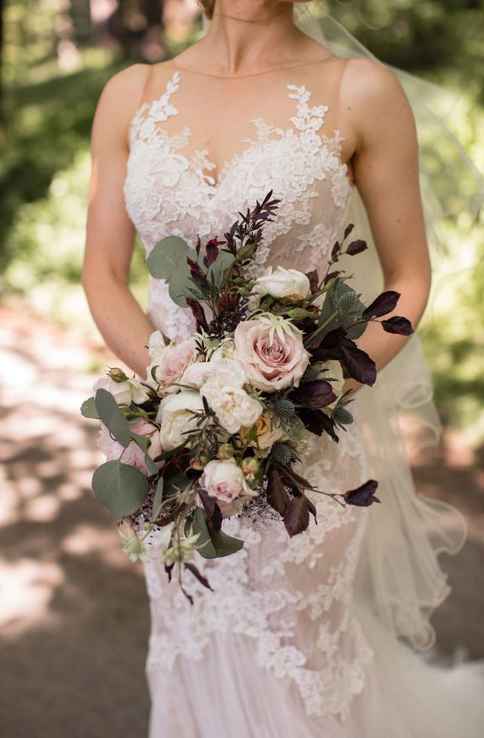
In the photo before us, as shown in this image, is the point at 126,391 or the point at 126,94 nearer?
the point at 126,391

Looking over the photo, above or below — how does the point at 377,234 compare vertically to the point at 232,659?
above

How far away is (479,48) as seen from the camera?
10.3m

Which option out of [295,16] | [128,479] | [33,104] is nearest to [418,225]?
[295,16]

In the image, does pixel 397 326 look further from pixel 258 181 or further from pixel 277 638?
pixel 277 638

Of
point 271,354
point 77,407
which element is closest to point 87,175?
point 77,407

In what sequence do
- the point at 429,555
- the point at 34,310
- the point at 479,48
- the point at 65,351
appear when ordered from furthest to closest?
1. the point at 479,48
2. the point at 34,310
3. the point at 65,351
4. the point at 429,555

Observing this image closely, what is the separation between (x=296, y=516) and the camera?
1.76 metres

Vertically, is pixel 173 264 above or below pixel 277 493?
above

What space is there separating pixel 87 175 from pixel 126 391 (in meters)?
7.61

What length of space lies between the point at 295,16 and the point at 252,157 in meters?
0.70

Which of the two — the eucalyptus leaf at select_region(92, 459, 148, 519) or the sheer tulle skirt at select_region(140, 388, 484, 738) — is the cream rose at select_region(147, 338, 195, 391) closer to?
the eucalyptus leaf at select_region(92, 459, 148, 519)

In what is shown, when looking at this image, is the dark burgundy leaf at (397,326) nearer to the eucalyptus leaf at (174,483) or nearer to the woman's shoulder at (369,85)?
the eucalyptus leaf at (174,483)

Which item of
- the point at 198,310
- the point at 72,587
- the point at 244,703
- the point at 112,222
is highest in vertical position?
the point at 112,222

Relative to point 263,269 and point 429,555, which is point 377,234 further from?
point 429,555
